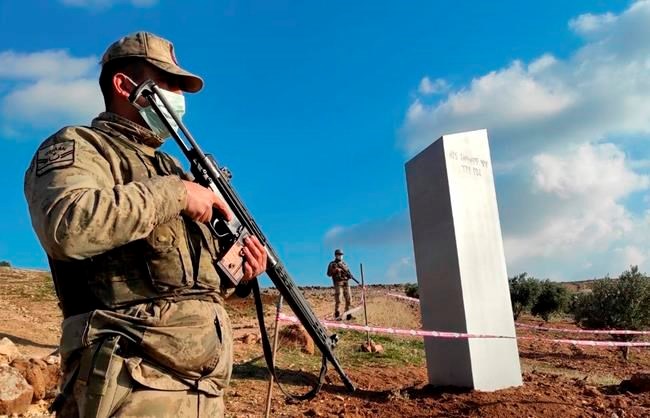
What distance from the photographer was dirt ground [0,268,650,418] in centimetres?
552

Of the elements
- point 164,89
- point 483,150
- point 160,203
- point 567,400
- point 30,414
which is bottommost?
point 567,400

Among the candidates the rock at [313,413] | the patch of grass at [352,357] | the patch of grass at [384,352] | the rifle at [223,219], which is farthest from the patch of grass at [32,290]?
the rifle at [223,219]

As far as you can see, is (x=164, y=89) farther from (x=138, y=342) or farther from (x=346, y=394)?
(x=346, y=394)

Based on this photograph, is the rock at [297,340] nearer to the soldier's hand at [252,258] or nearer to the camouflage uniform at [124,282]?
the soldier's hand at [252,258]

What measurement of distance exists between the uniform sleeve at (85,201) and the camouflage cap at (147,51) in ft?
1.40

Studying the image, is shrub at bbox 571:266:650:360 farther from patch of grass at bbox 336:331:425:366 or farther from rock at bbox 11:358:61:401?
rock at bbox 11:358:61:401

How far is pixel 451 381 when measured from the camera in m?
6.53

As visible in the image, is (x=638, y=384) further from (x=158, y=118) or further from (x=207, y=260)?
(x=158, y=118)

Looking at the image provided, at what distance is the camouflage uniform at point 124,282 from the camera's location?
1.51 m

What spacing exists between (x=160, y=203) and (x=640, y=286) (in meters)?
15.7

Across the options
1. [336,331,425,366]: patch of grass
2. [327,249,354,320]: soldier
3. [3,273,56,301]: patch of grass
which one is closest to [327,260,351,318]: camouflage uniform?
[327,249,354,320]: soldier

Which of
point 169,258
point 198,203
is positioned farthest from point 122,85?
Answer: point 169,258

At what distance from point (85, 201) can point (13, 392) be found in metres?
4.45

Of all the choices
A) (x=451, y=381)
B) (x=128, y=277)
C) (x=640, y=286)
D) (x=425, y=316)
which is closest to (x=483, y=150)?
(x=425, y=316)
